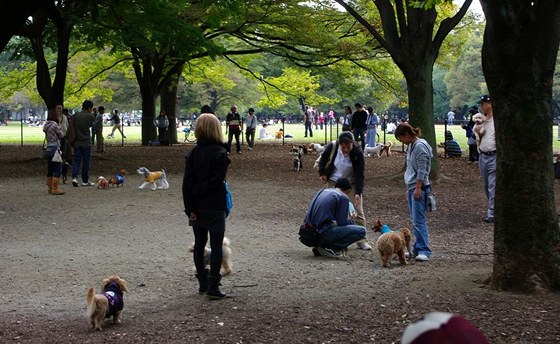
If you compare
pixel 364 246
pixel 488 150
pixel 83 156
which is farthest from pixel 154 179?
pixel 364 246

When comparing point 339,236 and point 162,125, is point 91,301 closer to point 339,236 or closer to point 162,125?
point 339,236

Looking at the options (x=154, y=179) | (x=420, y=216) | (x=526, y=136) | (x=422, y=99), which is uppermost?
(x=422, y=99)

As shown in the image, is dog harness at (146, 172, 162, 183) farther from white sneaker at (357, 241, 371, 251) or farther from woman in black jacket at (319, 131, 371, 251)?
white sneaker at (357, 241, 371, 251)

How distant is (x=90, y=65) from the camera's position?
3591 centimetres

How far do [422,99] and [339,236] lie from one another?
9.72m

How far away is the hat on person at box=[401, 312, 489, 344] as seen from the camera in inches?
68.0

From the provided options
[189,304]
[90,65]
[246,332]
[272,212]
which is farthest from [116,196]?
[90,65]

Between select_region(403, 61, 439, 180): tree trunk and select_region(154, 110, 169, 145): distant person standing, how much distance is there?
723 inches

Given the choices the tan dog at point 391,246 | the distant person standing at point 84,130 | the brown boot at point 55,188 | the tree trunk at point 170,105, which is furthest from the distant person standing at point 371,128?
the tan dog at point 391,246

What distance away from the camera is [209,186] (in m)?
6.78

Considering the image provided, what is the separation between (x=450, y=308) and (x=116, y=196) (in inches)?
415

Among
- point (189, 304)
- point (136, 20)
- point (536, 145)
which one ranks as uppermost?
point (136, 20)

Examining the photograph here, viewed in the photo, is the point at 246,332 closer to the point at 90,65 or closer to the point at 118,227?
the point at 118,227

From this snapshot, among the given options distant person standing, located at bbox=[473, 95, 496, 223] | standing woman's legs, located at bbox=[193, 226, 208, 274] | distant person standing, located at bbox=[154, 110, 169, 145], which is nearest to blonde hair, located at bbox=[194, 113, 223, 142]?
standing woman's legs, located at bbox=[193, 226, 208, 274]
